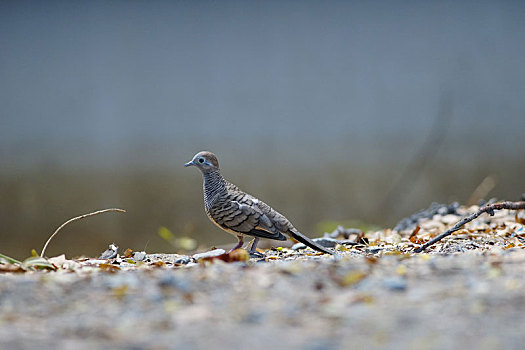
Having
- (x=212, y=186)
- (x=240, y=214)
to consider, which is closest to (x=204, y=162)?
(x=212, y=186)

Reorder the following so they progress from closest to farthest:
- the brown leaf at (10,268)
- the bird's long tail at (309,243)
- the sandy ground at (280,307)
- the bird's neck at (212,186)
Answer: the sandy ground at (280,307) < the brown leaf at (10,268) < the bird's long tail at (309,243) < the bird's neck at (212,186)

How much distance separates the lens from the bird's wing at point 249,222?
8.66ft

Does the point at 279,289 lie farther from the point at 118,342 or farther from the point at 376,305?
the point at 118,342

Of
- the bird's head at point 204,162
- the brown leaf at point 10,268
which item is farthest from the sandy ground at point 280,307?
the bird's head at point 204,162

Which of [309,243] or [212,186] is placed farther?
[212,186]

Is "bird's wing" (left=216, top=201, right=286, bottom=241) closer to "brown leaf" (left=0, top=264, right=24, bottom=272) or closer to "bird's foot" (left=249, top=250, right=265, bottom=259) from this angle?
"bird's foot" (left=249, top=250, right=265, bottom=259)

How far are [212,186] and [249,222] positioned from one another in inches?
14.4

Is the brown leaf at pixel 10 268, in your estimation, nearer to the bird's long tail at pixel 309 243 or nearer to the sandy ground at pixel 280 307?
the sandy ground at pixel 280 307

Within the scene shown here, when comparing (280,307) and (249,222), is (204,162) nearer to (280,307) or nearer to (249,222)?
(249,222)

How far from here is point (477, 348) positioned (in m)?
1.10

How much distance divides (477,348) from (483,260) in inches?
30.3

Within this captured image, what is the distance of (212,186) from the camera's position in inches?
114

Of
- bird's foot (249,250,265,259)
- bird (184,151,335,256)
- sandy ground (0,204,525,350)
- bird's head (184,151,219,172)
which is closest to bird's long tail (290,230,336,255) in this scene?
bird (184,151,335,256)

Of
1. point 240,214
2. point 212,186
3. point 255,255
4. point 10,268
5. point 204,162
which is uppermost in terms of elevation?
point 204,162
